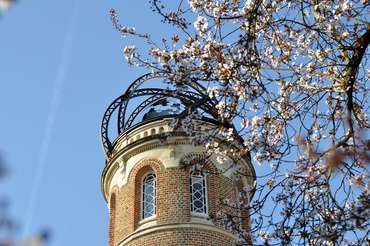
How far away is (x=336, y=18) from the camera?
7.96 metres

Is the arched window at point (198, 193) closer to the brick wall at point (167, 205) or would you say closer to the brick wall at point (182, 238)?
the brick wall at point (167, 205)

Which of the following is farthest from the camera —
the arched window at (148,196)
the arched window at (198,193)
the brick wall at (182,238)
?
the arched window at (148,196)

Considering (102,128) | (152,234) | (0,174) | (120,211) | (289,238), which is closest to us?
(0,174)

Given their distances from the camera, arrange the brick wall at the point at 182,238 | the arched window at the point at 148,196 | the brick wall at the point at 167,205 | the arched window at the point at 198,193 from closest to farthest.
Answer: the brick wall at the point at 182,238 < the brick wall at the point at 167,205 < the arched window at the point at 198,193 < the arched window at the point at 148,196

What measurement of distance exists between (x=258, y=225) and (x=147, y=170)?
9865 mm

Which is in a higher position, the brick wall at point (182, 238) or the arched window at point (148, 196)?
the arched window at point (148, 196)

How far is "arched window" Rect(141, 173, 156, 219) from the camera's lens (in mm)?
16359

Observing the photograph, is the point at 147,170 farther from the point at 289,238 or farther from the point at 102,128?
the point at 289,238

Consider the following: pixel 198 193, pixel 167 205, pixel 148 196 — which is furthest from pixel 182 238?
pixel 148 196

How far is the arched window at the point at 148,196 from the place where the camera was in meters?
16.4

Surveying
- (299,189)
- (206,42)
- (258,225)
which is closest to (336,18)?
(206,42)

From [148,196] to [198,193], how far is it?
1477 millimetres

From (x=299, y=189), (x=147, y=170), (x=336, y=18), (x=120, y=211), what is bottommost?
(x=299, y=189)

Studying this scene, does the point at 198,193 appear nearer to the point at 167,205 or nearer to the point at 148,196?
the point at 167,205
